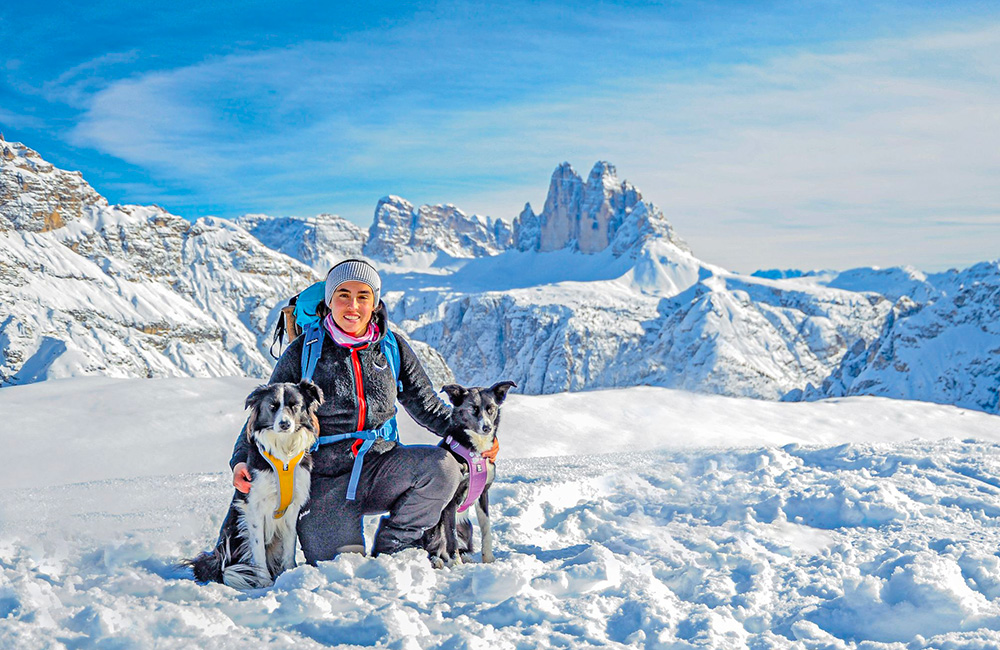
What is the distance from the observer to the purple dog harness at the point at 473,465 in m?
3.97

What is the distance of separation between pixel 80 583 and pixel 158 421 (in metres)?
5.79

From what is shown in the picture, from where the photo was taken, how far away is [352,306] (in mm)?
3832

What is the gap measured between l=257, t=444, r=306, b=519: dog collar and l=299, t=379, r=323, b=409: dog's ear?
238mm

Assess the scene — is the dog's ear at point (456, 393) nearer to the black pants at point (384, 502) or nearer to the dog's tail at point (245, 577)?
the black pants at point (384, 502)

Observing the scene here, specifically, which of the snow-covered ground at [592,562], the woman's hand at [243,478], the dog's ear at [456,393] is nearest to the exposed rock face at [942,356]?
the snow-covered ground at [592,562]

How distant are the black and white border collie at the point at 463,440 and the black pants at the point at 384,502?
3.8 inches

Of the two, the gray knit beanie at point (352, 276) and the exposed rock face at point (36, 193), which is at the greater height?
the exposed rock face at point (36, 193)

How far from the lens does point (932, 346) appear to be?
156125 mm

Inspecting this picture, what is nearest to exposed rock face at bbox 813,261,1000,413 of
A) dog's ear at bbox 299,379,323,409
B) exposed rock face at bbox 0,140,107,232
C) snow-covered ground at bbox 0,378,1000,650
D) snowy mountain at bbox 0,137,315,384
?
snowy mountain at bbox 0,137,315,384

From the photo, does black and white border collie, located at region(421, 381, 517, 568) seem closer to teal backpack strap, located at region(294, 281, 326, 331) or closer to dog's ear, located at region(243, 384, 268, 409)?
teal backpack strap, located at region(294, 281, 326, 331)

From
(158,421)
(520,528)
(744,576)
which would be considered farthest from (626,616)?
(158,421)

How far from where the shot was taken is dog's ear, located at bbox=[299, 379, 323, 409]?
11.6ft

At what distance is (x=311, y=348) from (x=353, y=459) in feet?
2.02

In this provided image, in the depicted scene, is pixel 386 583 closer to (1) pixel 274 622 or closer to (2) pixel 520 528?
(1) pixel 274 622
